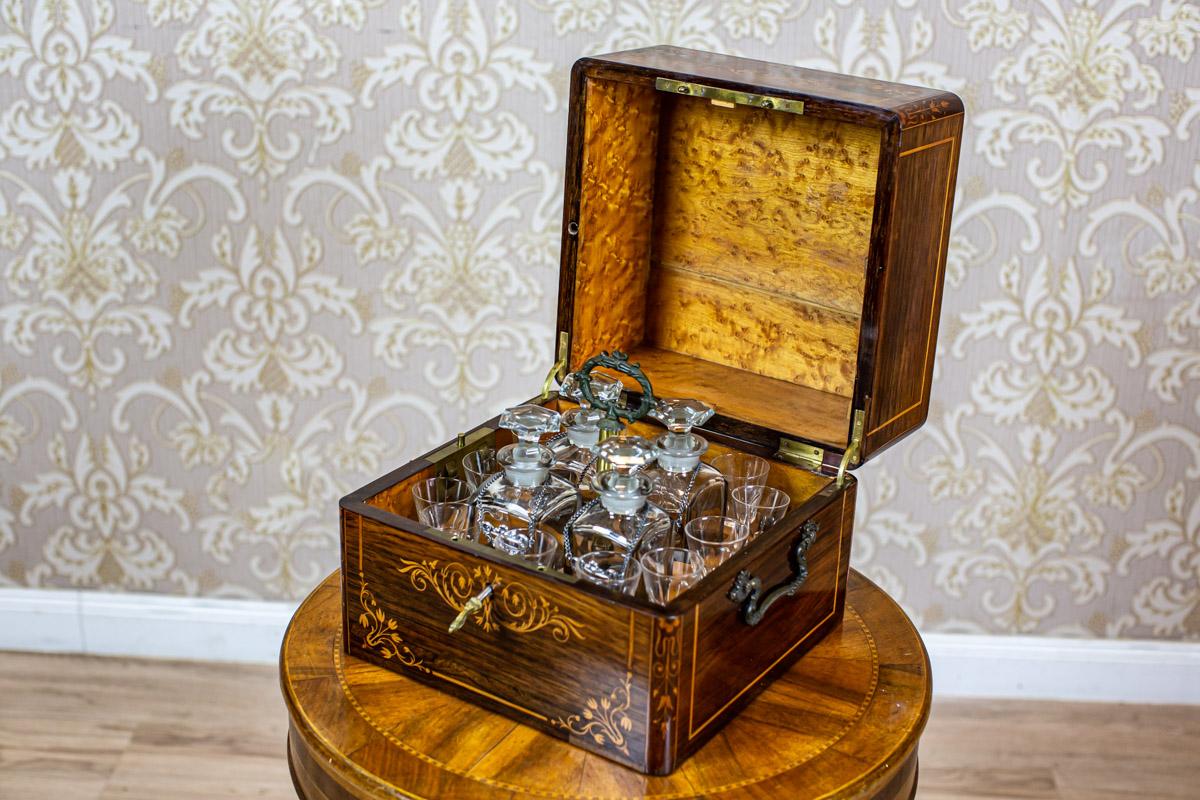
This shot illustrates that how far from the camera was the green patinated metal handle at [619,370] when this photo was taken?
Answer: 4.41 ft

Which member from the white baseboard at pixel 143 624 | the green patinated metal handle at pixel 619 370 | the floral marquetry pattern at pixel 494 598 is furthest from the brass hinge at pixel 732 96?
the white baseboard at pixel 143 624

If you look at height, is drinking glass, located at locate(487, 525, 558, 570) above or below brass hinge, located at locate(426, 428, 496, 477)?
below

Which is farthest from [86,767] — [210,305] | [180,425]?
[210,305]

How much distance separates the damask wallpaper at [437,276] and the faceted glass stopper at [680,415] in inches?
31.5

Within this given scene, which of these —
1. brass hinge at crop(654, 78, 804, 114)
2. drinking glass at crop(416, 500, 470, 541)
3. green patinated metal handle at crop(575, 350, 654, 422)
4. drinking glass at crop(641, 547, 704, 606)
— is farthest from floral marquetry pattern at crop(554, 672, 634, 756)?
brass hinge at crop(654, 78, 804, 114)

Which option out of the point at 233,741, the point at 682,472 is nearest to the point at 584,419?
the point at 682,472

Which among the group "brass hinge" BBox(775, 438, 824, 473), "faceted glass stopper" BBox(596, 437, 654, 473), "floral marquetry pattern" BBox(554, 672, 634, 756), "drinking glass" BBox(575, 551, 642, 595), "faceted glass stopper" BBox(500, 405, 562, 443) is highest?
"faceted glass stopper" BBox(500, 405, 562, 443)

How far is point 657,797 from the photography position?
1.10 m

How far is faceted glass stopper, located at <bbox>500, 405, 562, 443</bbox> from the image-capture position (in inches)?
52.3

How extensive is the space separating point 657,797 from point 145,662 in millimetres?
1637

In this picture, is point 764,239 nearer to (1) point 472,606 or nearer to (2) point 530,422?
(2) point 530,422

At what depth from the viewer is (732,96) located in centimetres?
129

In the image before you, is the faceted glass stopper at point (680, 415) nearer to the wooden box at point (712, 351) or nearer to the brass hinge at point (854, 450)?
the wooden box at point (712, 351)

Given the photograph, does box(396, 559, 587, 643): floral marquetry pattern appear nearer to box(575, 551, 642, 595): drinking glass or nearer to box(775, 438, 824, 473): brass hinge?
box(575, 551, 642, 595): drinking glass
